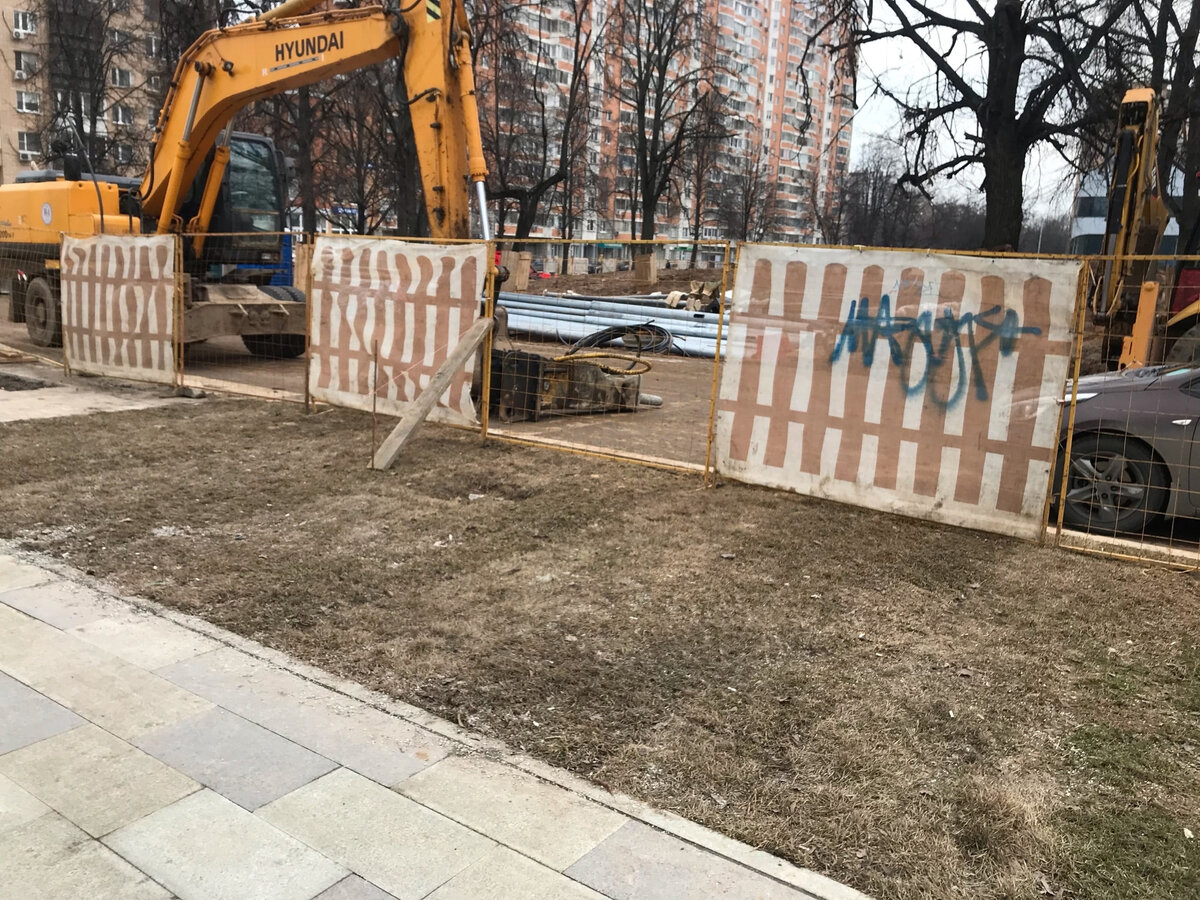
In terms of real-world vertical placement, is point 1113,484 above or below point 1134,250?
below

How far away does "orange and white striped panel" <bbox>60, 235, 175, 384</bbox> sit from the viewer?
11266 mm

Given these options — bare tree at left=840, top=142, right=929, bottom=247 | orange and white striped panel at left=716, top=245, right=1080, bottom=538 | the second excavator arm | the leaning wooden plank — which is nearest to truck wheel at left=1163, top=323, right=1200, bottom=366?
orange and white striped panel at left=716, top=245, right=1080, bottom=538

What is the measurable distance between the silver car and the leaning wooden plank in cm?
506

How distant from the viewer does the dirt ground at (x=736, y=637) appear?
318cm

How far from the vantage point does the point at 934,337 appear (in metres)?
6.48

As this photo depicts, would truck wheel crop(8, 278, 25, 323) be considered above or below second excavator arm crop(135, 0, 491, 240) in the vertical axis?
below

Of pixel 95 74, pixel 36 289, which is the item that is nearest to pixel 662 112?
pixel 95 74

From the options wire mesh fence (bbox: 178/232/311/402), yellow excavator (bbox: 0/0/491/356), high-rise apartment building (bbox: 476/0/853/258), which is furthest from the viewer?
high-rise apartment building (bbox: 476/0/853/258)

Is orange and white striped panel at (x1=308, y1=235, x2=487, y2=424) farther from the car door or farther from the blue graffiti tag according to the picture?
the car door

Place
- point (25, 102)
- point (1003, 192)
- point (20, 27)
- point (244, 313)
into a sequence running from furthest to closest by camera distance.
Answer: point (25, 102), point (20, 27), point (1003, 192), point (244, 313)

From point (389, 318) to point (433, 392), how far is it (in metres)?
1.35

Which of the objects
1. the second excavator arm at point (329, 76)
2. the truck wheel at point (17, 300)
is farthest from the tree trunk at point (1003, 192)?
the truck wheel at point (17, 300)

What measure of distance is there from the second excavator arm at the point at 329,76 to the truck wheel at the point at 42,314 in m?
3.11

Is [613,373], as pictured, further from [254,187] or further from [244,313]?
[254,187]
